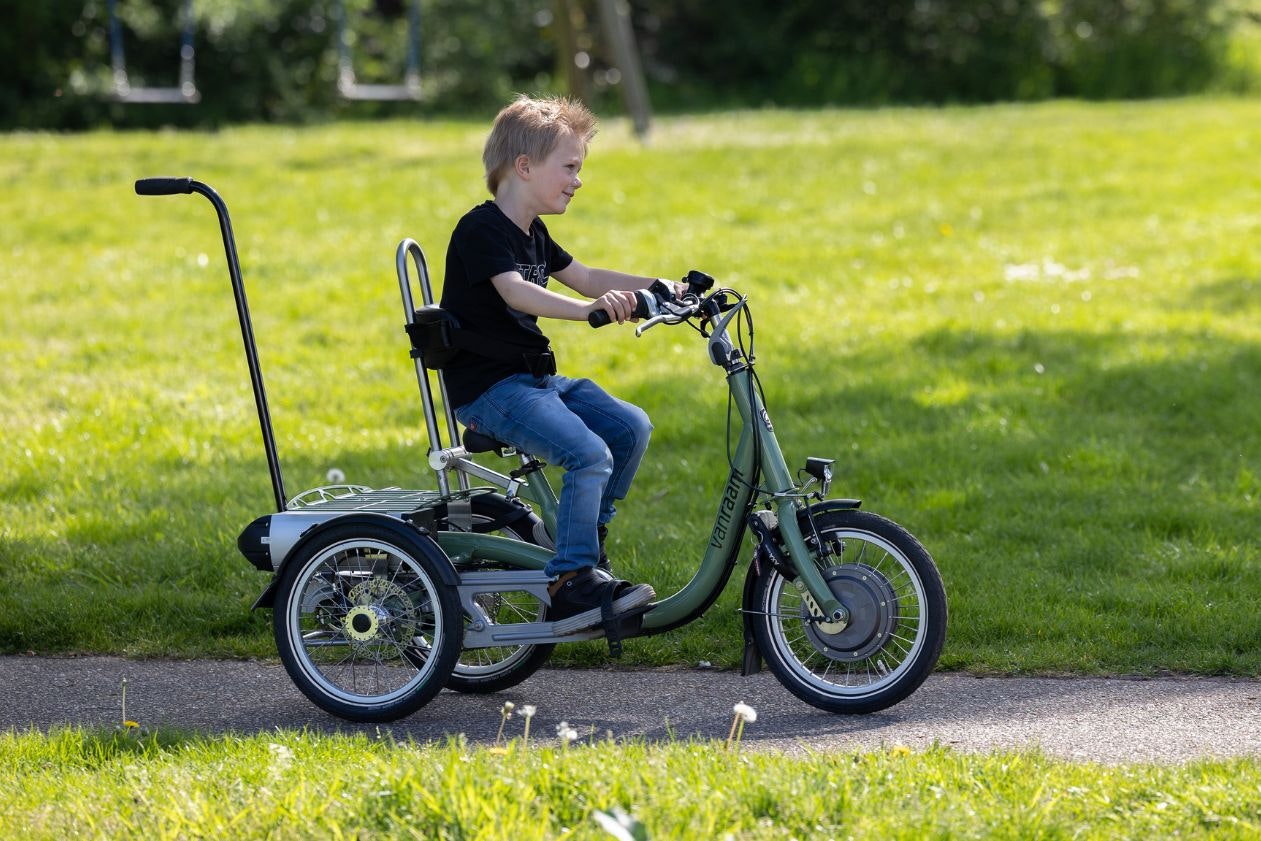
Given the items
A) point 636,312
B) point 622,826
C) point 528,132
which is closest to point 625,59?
point 528,132

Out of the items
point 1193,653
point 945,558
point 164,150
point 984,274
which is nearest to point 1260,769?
point 1193,653

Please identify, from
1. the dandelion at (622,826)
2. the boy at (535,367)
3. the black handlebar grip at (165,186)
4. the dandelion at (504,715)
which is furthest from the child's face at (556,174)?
the dandelion at (622,826)

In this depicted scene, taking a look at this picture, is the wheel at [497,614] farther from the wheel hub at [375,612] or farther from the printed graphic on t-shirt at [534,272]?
the printed graphic on t-shirt at [534,272]

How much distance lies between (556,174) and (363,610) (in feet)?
4.62

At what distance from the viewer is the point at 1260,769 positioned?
Answer: 3.98 metres

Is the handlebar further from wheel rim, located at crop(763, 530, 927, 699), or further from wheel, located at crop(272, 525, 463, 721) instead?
wheel, located at crop(272, 525, 463, 721)

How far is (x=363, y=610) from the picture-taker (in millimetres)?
4672

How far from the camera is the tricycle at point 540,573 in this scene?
4.50 m

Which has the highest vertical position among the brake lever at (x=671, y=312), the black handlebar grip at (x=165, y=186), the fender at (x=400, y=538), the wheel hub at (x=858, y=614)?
the black handlebar grip at (x=165, y=186)

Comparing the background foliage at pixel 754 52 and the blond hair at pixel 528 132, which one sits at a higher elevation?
the background foliage at pixel 754 52

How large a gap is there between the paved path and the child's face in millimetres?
1515

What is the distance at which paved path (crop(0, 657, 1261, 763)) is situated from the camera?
14.3ft

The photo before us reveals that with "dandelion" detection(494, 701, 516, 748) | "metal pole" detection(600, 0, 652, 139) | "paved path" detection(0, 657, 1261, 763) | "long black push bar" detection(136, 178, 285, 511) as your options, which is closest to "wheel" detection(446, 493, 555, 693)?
"paved path" detection(0, 657, 1261, 763)

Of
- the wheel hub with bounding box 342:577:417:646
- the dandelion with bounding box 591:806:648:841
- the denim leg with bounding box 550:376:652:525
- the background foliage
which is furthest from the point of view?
the background foliage
